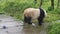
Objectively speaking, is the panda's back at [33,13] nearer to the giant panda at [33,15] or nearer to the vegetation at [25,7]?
the giant panda at [33,15]

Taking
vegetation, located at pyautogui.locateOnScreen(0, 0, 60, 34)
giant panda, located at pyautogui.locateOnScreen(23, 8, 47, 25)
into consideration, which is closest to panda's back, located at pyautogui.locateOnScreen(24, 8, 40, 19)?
giant panda, located at pyautogui.locateOnScreen(23, 8, 47, 25)

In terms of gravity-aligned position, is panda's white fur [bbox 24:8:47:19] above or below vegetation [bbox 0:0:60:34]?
above

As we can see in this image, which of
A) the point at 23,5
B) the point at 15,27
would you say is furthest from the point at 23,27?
the point at 23,5

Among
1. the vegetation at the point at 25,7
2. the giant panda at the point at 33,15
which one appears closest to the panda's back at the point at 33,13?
the giant panda at the point at 33,15

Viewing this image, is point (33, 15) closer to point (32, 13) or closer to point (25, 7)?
point (32, 13)

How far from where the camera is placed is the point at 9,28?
9.84 meters

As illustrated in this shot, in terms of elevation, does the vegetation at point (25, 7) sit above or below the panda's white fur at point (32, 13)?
below

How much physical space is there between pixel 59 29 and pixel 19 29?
2.53 meters

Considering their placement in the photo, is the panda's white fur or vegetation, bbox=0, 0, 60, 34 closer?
the panda's white fur

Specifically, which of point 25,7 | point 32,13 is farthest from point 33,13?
point 25,7

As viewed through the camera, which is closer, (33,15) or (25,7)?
(33,15)

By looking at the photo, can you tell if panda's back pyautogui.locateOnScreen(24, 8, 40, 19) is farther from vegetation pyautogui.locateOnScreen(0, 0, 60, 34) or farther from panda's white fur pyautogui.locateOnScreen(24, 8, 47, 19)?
vegetation pyautogui.locateOnScreen(0, 0, 60, 34)

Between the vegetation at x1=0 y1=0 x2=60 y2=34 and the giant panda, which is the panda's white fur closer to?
the giant panda

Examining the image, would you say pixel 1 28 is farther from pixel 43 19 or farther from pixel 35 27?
pixel 43 19
